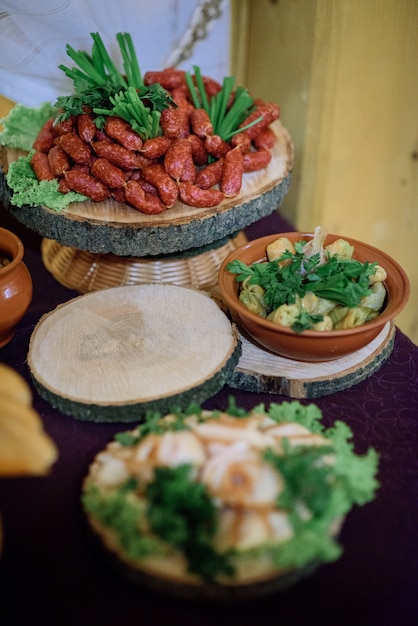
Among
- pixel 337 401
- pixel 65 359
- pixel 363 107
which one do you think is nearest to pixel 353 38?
pixel 363 107

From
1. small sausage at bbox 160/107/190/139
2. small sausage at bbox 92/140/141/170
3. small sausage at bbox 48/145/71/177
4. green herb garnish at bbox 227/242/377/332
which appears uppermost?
small sausage at bbox 160/107/190/139

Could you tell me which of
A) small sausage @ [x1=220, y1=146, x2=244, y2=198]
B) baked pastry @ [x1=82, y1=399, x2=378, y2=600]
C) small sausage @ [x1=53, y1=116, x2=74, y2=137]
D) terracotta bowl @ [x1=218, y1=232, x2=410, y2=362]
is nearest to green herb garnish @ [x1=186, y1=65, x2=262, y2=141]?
small sausage @ [x1=220, y1=146, x2=244, y2=198]

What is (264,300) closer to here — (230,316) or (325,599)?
(230,316)

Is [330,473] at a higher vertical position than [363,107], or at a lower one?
lower

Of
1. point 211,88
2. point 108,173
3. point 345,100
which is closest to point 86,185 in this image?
point 108,173

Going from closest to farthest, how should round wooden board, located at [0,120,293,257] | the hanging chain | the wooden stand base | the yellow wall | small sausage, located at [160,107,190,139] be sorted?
1. round wooden board, located at [0,120,293,257]
2. small sausage, located at [160,107,190,139]
3. the wooden stand base
4. the yellow wall
5. the hanging chain

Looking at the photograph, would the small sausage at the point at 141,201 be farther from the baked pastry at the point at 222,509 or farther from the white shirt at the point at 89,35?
the white shirt at the point at 89,35

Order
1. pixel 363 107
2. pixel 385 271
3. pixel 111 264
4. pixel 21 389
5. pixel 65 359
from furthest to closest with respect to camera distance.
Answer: pixel 363 107 → pixel 111 264 → pixel 385 271 → pixel 65 359 → pixel 21 389

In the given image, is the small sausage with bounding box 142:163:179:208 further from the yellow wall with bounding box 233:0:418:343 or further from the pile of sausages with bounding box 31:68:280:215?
the yellow wall with bounding box 233:0:418:343

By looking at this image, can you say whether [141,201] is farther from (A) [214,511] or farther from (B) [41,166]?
(A) [214,511]
